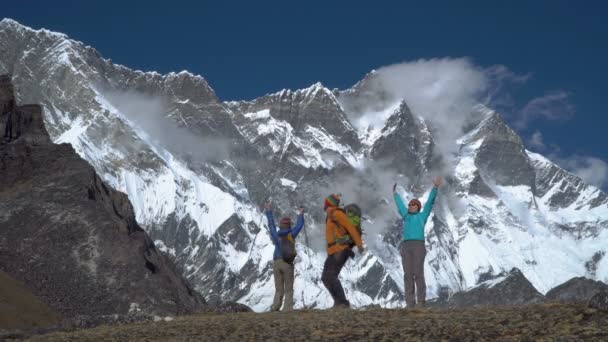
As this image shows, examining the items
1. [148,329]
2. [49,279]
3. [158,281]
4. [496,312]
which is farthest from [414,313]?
[158,281]

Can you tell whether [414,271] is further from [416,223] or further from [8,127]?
[8,127]

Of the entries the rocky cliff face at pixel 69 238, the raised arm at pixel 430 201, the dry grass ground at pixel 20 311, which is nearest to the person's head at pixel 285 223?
the raised arm at pixel 430 201

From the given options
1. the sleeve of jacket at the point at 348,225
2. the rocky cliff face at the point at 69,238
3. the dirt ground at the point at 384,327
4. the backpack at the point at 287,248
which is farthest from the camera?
the rocky cliff face at the point at 69,238

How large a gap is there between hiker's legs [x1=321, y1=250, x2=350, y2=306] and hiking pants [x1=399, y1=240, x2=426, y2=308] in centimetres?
180

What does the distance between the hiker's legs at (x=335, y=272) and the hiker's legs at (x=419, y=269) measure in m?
2.04

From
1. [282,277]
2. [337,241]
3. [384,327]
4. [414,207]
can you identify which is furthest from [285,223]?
[384,327]

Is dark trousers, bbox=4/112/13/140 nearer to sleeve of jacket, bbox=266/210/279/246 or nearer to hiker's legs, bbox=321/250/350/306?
sleeve of jacket, bbox=266/210/279/246

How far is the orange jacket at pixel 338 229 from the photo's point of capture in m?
23.3

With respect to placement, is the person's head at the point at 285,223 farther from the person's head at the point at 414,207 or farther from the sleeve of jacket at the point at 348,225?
the sleeve of jacket at the point at 348,225

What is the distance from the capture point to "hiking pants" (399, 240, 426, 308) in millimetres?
24719

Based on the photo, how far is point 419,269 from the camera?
24812 mm

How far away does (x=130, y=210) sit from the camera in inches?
4141

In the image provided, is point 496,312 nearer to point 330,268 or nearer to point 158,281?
point 330,268

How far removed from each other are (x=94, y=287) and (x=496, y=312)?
6040cm
